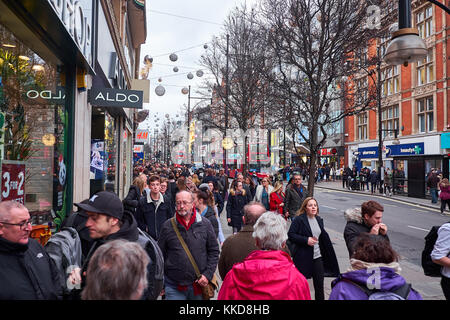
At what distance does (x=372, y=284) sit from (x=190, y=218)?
2.24 meters

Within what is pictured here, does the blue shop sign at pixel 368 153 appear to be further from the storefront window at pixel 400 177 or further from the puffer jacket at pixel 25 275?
the puffer jacket at pixel 25 275

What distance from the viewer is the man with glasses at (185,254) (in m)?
3.88

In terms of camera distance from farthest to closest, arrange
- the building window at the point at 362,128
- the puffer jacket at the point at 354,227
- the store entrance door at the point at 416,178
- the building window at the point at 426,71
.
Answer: the building window at the point at 362,128 → the building window at the point at 426,71 → the store entrance door at the point at 416,178 → the puffer jacket at the point at 354,227

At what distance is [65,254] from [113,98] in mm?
6074

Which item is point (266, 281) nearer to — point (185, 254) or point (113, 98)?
point (185, 254)

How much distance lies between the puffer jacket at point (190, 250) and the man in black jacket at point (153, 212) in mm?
2267

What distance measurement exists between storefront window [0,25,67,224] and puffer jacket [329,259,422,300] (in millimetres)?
4392

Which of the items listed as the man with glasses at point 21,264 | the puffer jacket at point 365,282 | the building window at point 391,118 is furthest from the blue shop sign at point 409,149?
the man with glasses at point 21,264

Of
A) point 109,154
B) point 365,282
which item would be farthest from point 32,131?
point 109,154

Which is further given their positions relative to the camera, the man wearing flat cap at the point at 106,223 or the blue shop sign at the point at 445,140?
the blue shop sign at the point at 445,140

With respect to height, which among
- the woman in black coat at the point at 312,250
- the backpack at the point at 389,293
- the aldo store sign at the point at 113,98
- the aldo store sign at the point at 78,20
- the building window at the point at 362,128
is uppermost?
the building window at the point at 362,128

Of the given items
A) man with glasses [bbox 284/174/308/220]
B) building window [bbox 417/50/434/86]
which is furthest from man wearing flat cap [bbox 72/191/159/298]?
building window [bbox 417/50/434/86]

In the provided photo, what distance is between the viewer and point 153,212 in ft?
20.8

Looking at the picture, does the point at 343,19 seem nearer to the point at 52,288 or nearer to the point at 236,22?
the point at 52,288
